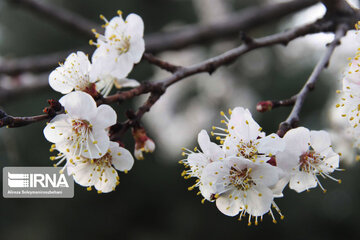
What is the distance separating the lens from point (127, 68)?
Answer: 1.28 meters

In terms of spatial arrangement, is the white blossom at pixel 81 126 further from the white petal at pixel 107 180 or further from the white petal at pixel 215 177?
the white petal at pixel 215 177

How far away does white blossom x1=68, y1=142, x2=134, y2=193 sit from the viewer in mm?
1140

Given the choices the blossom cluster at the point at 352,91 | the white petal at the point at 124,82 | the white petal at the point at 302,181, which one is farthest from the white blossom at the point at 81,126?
the blossom cluster at the point at 352,91

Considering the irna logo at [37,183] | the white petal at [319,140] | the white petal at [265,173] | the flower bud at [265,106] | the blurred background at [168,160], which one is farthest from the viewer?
the blurred background at [168,160]

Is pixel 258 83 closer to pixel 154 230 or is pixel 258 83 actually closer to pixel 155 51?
pixel 154 230

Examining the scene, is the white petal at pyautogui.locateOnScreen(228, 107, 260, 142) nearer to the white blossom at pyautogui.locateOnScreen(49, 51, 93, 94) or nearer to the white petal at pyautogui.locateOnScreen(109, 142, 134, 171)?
the white petal at pyautogui.locateOnScreen(109, 142, 134, 171)

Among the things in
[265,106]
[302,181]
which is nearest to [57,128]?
[265,106]

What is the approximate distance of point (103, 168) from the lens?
3.89 feet

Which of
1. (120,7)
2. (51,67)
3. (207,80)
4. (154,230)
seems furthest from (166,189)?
(51,67)

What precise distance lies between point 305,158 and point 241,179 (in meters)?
0.25

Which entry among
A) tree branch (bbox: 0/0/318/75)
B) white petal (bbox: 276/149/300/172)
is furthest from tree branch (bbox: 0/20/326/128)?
tree branch (bbox: 0/0/318/75)

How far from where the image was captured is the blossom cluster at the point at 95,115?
1081 mm

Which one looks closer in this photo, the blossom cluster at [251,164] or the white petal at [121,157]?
the blossom cluster at [251,164]

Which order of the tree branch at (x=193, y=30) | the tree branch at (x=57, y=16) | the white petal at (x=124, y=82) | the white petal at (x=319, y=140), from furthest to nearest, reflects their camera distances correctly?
the tree branch at (x=57, y=16) → the tree branch at (x=193, y=30) → the white petal at (x=124, y=82) → the white petal at (x=319, y=140)
